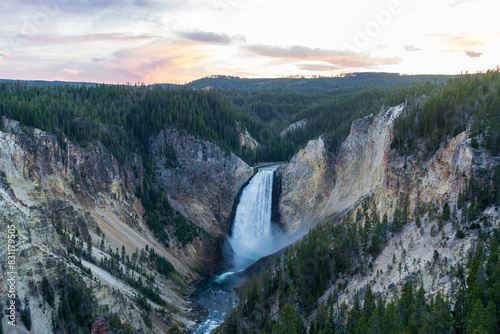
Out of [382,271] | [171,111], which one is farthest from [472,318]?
[171,111]

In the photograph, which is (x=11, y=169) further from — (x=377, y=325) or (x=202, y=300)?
(x=377, y=325)

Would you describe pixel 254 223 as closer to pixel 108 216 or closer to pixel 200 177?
pixel 200 177

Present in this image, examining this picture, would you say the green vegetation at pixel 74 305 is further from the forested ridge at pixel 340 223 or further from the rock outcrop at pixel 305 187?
the rock outcrop at pixel 305 187

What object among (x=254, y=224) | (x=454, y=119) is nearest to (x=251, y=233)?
(x=254, y=224)

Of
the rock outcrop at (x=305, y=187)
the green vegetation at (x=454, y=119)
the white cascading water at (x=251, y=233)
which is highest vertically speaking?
the green vegetation at (x=454, y=119)

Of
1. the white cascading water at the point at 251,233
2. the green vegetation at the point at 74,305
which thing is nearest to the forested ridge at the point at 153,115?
the white cascading water at the point at 251,233

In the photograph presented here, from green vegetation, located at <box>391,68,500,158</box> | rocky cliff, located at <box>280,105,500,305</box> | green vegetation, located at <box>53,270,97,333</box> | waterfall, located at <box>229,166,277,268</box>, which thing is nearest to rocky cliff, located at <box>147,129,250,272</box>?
waterfall, located at <box>229,166,277,268</box>
